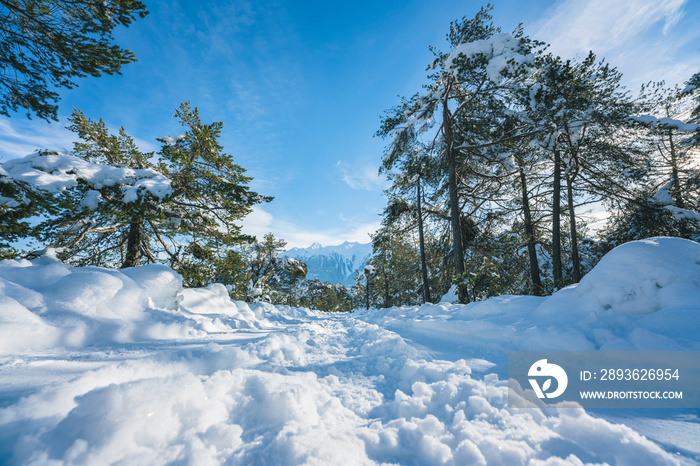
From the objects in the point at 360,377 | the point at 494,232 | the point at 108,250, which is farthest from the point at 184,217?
the point at 494,232

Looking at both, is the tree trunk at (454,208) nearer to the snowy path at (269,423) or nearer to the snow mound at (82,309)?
the snowy path at (269,423)

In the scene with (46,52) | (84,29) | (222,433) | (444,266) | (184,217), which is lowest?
(222,433)

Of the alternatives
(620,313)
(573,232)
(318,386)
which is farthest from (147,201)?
(573,232)

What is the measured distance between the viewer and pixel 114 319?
3.12m

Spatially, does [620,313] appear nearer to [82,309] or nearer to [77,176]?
[82,309]

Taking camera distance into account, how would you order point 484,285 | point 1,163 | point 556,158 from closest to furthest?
point 1,163 → point 484,285 → point 556,158

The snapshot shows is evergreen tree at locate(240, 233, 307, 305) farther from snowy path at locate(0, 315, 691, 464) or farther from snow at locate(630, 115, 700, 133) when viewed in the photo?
snow at locate(630, 115, 700, 133)

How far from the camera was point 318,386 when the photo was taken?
1887 mm

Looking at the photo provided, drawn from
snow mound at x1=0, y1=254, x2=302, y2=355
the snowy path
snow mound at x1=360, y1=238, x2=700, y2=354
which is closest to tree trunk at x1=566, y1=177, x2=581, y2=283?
snow mound at x1=360, y1=238, x2=700, y2=354

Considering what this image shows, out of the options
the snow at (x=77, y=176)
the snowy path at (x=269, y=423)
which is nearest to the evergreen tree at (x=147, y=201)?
the snow at (x=77, y=176)

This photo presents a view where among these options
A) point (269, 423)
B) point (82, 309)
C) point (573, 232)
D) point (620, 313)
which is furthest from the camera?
point (573, 232)

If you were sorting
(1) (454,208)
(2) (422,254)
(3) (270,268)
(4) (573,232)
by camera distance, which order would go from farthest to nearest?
(3) (270,268), (2) (422,254), (4) (573,232), (1) (454,208)

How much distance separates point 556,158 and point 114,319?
1381 cm

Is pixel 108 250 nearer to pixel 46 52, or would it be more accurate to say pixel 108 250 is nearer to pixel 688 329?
pixel 46 52
